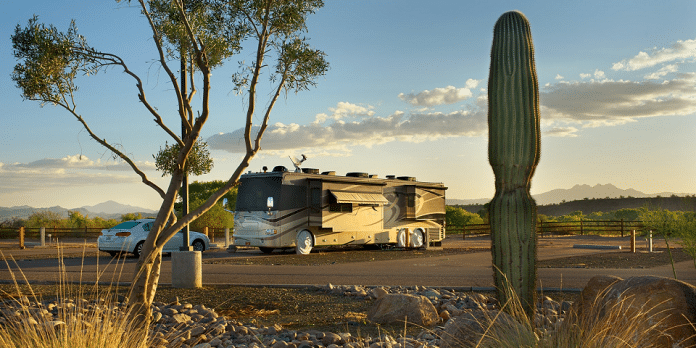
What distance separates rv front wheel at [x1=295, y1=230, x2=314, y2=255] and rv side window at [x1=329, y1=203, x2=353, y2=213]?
48.6 inches

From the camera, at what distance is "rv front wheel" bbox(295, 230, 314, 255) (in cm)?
2112

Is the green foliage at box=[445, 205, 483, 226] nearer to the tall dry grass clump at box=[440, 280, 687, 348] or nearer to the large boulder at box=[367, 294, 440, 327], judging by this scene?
the large boulder at box=[367, 294, 440, 327]

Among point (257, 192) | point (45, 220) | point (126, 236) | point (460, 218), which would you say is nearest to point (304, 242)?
point (257, 192)

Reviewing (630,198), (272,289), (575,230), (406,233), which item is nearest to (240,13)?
(272,289)

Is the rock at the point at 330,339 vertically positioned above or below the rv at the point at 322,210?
below

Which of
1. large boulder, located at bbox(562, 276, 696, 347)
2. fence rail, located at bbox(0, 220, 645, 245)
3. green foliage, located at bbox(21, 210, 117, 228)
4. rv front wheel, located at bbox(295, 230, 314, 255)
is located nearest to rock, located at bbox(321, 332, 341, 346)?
large boulder, located at bbox(562, 276, 696, 347)

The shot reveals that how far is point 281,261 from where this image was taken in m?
17.7

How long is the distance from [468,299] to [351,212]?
13.7m

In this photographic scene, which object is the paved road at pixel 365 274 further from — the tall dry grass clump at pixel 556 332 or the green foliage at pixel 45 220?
the green foliage at pixel 45 220

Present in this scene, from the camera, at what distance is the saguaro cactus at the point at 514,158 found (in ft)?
19.7

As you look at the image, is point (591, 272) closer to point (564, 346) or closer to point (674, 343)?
point (674, 343)

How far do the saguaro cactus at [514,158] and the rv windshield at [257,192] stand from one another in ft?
48.4

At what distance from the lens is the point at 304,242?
21344 millimetres

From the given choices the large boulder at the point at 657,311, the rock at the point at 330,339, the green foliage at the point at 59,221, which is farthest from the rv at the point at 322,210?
the green foliage at the point at 59,221
